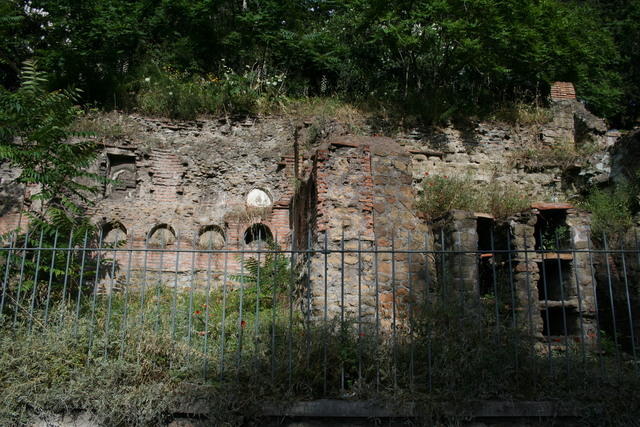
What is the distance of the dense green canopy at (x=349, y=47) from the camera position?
45.8ft

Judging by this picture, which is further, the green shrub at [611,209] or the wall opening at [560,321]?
the green shrub at [611,209]

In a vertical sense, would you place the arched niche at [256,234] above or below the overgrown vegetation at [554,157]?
below

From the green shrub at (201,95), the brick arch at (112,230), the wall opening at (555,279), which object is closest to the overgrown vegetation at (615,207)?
the wall opening at (555,279)

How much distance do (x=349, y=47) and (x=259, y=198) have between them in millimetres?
6724

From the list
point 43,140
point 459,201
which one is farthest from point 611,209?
point 43,140

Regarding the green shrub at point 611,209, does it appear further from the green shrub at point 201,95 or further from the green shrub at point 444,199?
the green shrub at point 201,95

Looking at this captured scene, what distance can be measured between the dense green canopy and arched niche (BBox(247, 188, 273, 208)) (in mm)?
4338

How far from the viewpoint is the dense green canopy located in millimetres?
13969

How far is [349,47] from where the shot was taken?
16.8 m

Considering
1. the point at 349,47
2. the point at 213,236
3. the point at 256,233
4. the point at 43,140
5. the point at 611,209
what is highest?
the point at 349,47

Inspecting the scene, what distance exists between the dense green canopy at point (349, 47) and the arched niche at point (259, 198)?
4338mm

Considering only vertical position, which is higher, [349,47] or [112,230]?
[349,47]

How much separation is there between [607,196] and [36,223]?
1053 centimetres

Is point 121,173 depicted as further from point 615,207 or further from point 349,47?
point 615,207
